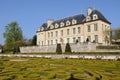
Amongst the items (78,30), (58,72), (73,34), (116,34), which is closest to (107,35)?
(116,34)

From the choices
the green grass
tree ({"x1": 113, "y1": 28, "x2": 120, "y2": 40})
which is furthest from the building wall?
the green grass

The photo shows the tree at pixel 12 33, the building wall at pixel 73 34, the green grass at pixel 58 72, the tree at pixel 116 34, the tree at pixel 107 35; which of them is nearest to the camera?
the green grass at pixel 58 72

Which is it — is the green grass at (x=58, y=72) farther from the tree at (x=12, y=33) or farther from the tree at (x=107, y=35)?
the tree at (x=12, y=33)

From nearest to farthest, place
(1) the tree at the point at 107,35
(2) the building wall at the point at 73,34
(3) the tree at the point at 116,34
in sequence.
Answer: (1) the tree at the point at 107,35
(2) the building wall at the point at 73,34
(3) the tree at the point at 116,34

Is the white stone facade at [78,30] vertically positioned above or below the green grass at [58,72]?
above

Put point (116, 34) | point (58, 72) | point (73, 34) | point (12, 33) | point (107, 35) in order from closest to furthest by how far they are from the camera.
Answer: point (58, 72)
point (107, 35)
point (116, 34)
point (73, 34)
point (12, 33)

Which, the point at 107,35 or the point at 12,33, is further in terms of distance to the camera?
the point at 12,33

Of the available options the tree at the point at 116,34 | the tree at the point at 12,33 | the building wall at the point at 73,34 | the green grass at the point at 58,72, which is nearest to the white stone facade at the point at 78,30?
the building wall at the point at 73,34

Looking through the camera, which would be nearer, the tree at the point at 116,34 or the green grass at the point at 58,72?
the green grass at the point at 58,72

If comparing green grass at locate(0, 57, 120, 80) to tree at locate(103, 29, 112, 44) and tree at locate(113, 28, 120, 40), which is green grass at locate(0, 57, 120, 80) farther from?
tree at locate(113, 28, 120, 40)

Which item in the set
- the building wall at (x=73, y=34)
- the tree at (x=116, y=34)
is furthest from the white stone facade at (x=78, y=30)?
the tree at (x=116, y=34)

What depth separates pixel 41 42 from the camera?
191 feet

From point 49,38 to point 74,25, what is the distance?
10.2 metres

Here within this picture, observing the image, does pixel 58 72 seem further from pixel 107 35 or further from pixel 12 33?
pixel 12 33
